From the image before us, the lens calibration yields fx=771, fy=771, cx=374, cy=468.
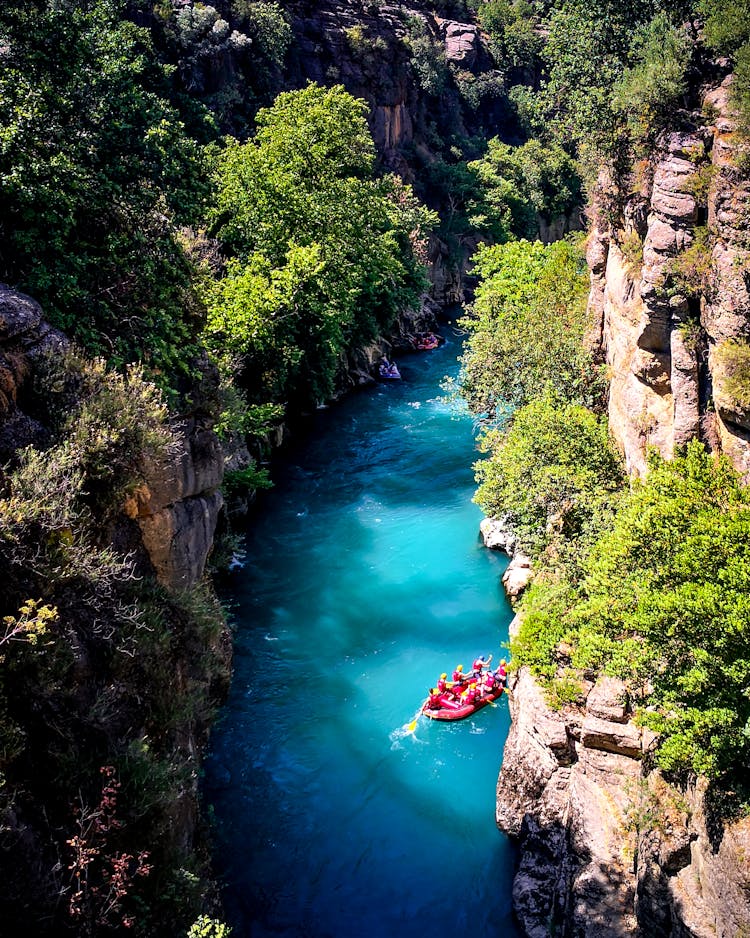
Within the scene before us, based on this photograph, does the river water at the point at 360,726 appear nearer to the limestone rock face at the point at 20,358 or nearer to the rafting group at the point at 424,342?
the limestone rock face at the point at 20,358

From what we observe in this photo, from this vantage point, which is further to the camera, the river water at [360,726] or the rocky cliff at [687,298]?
the river water at [360,726]

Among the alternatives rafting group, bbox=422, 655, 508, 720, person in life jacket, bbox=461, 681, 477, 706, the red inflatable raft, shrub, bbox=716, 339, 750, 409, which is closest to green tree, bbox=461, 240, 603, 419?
rafting group, bbox=422, 655, 508, 720

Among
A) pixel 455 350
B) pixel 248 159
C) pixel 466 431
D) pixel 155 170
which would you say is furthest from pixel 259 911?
pixel 455 350

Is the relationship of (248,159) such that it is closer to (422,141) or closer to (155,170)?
(155,170)

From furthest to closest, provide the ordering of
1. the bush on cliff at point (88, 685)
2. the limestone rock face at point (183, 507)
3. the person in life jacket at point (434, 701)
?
1. the person in life jacket at point (434, 701)
2. the limestone rock face at point (183, 507)
3. the bush on cliff at point (88, 685)

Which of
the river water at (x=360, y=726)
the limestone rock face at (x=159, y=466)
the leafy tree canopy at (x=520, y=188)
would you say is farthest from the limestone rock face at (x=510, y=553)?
the leafy tree canopy at (x=520, y=188)

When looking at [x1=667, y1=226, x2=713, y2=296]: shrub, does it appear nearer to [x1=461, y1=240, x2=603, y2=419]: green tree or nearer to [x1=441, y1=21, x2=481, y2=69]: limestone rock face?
[x1=461, y1=240, x2=603, y2=419]: green tree
